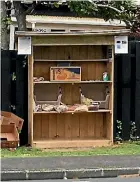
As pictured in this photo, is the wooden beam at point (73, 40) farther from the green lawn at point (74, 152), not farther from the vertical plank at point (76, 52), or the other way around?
the green lawn at point (74, 152)

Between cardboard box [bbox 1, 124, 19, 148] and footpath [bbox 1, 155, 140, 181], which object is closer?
footpath [bbox 1, 155, 140, 181]

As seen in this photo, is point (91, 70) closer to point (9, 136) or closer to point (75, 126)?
point (75, 126)

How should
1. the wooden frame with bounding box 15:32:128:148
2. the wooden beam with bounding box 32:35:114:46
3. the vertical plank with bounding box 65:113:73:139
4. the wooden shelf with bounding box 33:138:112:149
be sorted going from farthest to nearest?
the vertical plank with bounding box 65:113:73:139, the wooden frame with bounding box 15:32:128:148, the wooden shelf with bounding box 33:138:112:149, the wooden beam with bounding box 32:35:114:46

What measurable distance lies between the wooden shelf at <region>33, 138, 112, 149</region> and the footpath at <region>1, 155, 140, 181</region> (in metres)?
1.40

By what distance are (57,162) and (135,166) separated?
139 cm

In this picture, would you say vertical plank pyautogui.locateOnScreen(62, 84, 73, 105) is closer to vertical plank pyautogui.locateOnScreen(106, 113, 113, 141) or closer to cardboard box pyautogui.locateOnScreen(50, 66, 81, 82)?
cardboard box pyautogui.locateOnScreen(50, 66, 81, 82)

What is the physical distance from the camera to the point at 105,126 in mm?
12039

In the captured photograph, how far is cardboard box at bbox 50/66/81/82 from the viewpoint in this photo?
37.5 feet

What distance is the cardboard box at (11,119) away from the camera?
36.6ft

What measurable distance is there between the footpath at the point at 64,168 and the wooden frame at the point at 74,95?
170 centimetres

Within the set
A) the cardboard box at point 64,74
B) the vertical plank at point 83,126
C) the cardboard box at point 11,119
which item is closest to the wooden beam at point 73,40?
the cardboard box at point 64,74

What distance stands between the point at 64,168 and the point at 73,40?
310 centimetres

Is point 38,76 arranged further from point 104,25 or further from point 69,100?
point 104,25

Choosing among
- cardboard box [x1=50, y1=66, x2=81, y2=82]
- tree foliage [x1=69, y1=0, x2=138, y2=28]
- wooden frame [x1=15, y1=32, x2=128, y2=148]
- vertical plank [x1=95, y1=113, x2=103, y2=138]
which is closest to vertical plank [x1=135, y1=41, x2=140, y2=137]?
wooden frame [x1=15, y1=32, x2=128, y2=148]
